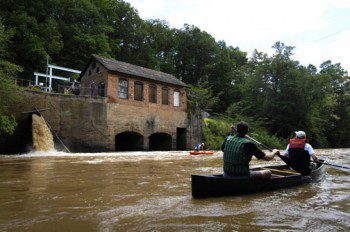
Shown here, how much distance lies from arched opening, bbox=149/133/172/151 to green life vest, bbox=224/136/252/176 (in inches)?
891

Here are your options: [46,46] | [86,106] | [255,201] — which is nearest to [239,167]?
[255,201]

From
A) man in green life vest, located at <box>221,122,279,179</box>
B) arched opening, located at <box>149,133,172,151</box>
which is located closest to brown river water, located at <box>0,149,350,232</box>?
man in green life vest, located at <box>221,122,279,179</box>

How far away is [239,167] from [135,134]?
2171cm

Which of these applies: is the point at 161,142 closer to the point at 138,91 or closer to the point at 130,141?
the point at 130,141

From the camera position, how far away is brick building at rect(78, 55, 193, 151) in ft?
82.5

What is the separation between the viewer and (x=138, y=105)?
26875mm

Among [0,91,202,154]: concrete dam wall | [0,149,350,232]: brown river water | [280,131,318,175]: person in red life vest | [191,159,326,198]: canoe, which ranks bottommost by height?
[0,149,350,232]: brown river water

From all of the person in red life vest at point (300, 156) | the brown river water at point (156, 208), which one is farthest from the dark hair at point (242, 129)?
the person in red life vest at point (300, 156)

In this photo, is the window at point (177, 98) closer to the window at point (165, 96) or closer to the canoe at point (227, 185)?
the window at point (165, 96)


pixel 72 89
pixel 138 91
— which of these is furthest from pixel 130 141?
pixel 72 89

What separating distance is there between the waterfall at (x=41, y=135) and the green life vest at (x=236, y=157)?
52.9ft

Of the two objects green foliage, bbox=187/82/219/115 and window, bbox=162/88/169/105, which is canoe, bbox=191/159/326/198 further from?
green foliage, bbox=187/82/219/115

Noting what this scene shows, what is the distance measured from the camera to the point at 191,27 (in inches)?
2208

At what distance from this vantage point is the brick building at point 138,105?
2516cm
